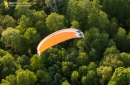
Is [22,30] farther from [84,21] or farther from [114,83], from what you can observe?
[114,83]

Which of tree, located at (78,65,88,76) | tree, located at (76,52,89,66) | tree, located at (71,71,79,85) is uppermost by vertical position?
tree, located at (76,52,89,66)

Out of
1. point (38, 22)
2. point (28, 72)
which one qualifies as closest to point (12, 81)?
point (28, 72)

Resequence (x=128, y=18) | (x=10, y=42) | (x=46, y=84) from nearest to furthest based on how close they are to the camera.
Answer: (x=46, y=84)
(x=10, y=42)
(x=128, y=18)

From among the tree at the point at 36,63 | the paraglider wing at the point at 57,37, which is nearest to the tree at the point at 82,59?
the paraglider wing at the point at 57,37

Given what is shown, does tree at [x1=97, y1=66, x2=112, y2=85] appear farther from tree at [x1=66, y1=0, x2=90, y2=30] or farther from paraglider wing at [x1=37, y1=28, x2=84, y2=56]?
tree at [x1=66, y1=0, x2=90, y2=30]

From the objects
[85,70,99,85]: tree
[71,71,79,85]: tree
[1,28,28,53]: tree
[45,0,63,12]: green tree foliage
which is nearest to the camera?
[85,70,99,85]: tree

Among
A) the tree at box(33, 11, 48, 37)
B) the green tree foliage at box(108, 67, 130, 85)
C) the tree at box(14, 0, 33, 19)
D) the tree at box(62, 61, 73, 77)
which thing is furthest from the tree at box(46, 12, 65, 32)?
the green tree foliage at box(108, 67, 130, 85)

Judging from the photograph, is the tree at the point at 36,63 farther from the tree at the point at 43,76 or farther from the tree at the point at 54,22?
A: the tree at the point at 54,22

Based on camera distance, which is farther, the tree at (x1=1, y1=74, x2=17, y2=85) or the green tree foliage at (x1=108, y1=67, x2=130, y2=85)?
the tree at (x1=1, y1=74, x2=17, y2=85)
